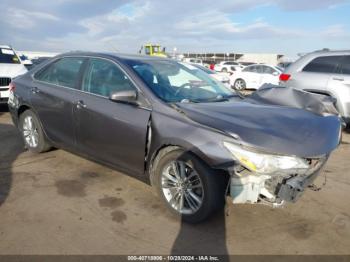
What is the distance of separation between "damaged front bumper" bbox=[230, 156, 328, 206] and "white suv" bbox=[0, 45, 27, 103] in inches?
300

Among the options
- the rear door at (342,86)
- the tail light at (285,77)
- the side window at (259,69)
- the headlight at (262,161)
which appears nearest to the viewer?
the headlight at (262,161)

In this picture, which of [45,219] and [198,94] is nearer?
[45,219]

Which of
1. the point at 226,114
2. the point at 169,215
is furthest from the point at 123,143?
the point at 226,114

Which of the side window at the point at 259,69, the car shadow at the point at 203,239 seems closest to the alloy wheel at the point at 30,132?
the car shadow at the point at 203,239

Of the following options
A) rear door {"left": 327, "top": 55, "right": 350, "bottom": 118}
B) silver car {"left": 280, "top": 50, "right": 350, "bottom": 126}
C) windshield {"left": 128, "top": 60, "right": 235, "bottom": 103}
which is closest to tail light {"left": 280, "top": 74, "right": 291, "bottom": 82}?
silver car {"left": 280, "top": 50, "right": 350, "bottom": 126}

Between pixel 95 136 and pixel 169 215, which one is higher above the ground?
pixel 95 136

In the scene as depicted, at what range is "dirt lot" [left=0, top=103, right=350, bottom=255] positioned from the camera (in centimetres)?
308

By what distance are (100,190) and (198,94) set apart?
1675 millimetres

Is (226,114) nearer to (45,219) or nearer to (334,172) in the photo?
(45,219)

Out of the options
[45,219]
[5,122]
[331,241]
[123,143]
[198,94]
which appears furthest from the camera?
[5,122]

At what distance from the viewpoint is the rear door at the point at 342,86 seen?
743 cm

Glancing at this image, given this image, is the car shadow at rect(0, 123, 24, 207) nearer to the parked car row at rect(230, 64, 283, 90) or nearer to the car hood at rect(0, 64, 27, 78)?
the car hood at rect(0, 64, 27, 78)

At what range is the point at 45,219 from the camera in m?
3.49

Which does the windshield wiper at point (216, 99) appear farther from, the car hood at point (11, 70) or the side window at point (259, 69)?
the side window at point (259, 69)
